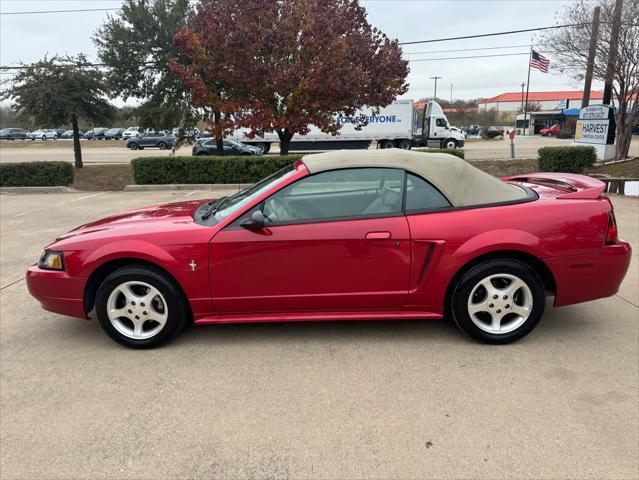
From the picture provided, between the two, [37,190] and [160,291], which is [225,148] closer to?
[37,190]

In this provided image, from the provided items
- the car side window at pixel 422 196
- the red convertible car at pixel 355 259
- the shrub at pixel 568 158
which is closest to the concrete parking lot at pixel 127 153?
the shrub at pixel 568 158

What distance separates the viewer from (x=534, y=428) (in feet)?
8.53

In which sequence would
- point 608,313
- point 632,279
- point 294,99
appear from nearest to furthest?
point 608,313, point 632,279, point 294,99

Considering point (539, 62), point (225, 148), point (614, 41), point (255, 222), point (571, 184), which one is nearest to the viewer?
point (255, 222)

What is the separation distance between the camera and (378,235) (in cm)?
342

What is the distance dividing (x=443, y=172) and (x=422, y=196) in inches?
11.1

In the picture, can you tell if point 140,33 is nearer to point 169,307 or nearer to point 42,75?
point 42,75

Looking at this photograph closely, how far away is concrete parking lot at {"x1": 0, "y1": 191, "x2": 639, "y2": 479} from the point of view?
2.38 meters

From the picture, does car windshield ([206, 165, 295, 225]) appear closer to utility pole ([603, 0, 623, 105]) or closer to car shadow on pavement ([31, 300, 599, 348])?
car shadow on pavement ([31, 300, 599, 348])

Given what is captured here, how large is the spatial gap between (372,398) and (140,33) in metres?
18.1

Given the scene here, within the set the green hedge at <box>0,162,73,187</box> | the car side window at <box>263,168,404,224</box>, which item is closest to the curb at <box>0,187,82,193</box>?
the green hedge at <box>0,162,73,187</box>

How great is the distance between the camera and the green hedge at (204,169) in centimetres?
1328

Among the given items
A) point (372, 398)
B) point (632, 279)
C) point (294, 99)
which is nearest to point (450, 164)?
point (372, 398)

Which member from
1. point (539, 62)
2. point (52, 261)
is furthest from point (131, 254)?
point (539, 62)
